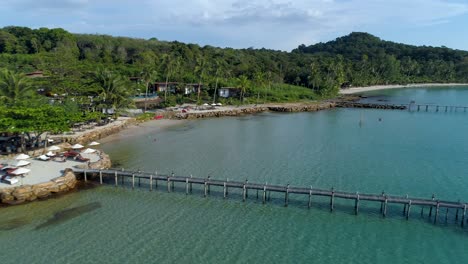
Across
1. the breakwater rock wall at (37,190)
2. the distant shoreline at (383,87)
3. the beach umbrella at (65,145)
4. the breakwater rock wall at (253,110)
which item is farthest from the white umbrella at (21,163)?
the distant shoreline at (383,87)

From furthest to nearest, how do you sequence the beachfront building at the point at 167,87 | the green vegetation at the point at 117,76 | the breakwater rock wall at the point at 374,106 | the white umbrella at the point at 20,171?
the breakwater rock wall at the point at 374,106 → the beachfront building at the point at 167,87 → the green vegetation at the point at 117,76 → the white umbrella at the point at 20,171

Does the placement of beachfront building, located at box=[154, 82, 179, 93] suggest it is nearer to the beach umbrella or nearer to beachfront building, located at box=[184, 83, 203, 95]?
beachfront building, located at box=[184, 83, 203, 95]

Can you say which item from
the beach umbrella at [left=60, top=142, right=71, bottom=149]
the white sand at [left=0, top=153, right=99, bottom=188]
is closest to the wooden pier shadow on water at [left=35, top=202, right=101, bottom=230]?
the white sand at [left=0, top=153, right=99, bottom=188]

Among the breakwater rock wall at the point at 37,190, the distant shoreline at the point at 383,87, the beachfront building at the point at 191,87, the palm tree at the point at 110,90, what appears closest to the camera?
the breakwater rock wall at the point at 37,190

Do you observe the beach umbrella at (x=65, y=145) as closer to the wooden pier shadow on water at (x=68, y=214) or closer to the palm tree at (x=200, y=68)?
the wooden pier shadow on water at (x=68, y=214)

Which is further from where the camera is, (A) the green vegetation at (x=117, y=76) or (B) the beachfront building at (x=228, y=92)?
(B) the beachfront building at (x=228, y=92)

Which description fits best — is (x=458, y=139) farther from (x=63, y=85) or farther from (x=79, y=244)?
(x=63, y=85)
